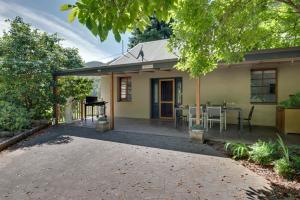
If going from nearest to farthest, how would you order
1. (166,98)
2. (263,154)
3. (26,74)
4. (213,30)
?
(213,30), (263,154), (26,74), (166,98)

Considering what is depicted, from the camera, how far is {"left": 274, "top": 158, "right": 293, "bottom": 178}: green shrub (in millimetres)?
4551

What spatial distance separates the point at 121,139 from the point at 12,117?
436 cm

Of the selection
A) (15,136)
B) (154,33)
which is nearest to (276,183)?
(15,136)

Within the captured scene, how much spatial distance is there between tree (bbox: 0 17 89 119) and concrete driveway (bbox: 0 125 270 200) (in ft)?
9.72

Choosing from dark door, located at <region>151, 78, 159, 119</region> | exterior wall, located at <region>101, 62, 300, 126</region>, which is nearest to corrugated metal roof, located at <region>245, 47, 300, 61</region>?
exterior wall, located at <region>101, 62, 300, 126</region>

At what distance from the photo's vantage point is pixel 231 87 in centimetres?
991

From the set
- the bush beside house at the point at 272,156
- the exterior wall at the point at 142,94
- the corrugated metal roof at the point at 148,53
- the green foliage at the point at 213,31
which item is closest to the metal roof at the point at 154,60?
the corrugated metal roof at the point at 148,53

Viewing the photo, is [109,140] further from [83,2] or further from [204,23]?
[83,2]

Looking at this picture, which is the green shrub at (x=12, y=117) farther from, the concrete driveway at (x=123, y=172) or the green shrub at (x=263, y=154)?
the green shrub at (x=263, y=154)

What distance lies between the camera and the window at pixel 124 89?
13.1 meters

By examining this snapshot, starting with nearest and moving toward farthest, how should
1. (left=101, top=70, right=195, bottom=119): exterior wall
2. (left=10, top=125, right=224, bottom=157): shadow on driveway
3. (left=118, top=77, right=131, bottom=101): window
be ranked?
(left=10, top=125, right=224, bottom=157): shadow on driveway → (left=101, top=70, right=195, bottom=119): exterior wall → (left=118, top=77, right=131, bottom=101): window

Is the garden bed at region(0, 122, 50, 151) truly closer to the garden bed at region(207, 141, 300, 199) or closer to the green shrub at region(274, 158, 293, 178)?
the garden bed at region(207, 141, 300, 199)

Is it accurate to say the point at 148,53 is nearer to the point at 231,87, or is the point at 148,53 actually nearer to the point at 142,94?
the point at 142,94

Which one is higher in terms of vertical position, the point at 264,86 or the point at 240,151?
the point at 264,86
